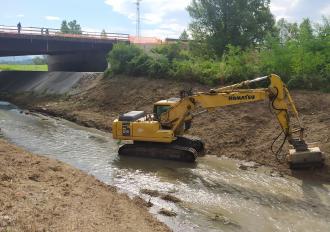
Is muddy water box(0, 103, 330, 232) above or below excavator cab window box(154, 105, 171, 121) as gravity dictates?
below

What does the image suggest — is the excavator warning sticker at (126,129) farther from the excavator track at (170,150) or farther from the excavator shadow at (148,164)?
the excavator shadow at (148,164)

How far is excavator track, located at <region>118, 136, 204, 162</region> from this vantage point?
59.3 feet

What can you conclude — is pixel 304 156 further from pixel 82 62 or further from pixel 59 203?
pixel 82 62

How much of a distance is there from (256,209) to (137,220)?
397 cm

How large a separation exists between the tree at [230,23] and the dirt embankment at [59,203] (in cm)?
2865

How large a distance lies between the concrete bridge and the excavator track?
28757 mm

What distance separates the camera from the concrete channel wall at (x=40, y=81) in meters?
39.5

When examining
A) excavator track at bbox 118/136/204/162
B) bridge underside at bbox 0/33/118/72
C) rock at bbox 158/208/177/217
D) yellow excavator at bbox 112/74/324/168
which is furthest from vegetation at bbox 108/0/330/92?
rock at bbox 158/208/177/217

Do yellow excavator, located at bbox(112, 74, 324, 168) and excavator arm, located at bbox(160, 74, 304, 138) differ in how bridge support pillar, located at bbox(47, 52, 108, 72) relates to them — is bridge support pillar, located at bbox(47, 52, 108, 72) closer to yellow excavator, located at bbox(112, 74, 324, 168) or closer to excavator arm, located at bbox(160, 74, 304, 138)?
yellow excavator, located at bbox(112, 74, 324, 168)

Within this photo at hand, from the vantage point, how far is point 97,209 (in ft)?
35.7

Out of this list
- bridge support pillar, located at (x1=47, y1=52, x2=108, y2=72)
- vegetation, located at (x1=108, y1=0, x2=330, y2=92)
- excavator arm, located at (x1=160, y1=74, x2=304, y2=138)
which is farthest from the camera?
bridge support pillar, located at (x1=47, y1=52, x2=108, y2=72)

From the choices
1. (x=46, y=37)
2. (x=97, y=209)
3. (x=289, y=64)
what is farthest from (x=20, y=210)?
(x=46, y=37)

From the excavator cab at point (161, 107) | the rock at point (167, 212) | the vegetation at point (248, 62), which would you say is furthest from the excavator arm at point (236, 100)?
the vegetation at point (248, 62)

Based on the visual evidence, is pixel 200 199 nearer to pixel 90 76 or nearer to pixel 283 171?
pixel 283 171
